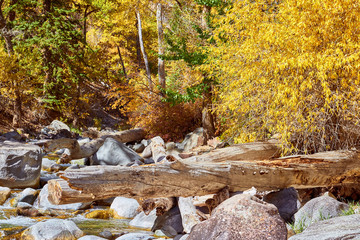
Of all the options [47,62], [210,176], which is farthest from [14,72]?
[210,176]

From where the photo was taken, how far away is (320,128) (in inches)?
243

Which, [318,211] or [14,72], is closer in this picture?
[318,211]

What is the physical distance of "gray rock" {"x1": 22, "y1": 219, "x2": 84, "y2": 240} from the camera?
15.6ft

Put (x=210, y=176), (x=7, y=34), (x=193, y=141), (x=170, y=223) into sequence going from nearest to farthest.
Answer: (x=210, y=176) < (x=170, y=223) < (x=193, y=141) < (x=7, y=34)

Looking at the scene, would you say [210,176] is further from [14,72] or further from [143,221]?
[14,72]

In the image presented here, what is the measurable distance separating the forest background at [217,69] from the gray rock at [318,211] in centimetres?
128

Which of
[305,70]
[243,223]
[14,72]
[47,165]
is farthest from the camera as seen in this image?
[14,72]

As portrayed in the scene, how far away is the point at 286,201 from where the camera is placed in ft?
18.0

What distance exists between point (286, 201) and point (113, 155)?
628 centimetres

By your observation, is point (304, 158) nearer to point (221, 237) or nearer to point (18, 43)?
point (221, 237)

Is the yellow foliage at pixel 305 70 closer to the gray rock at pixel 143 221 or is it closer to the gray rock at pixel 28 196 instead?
the gray rock at pixel 143 221

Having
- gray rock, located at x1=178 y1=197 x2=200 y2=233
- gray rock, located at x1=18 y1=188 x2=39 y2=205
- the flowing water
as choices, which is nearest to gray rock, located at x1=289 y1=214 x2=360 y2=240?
gray rock, located at x1=178 y1=197 x2=200 y2=233

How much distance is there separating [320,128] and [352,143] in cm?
72

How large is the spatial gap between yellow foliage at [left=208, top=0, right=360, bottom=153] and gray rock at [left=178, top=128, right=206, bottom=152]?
18.4 ft
